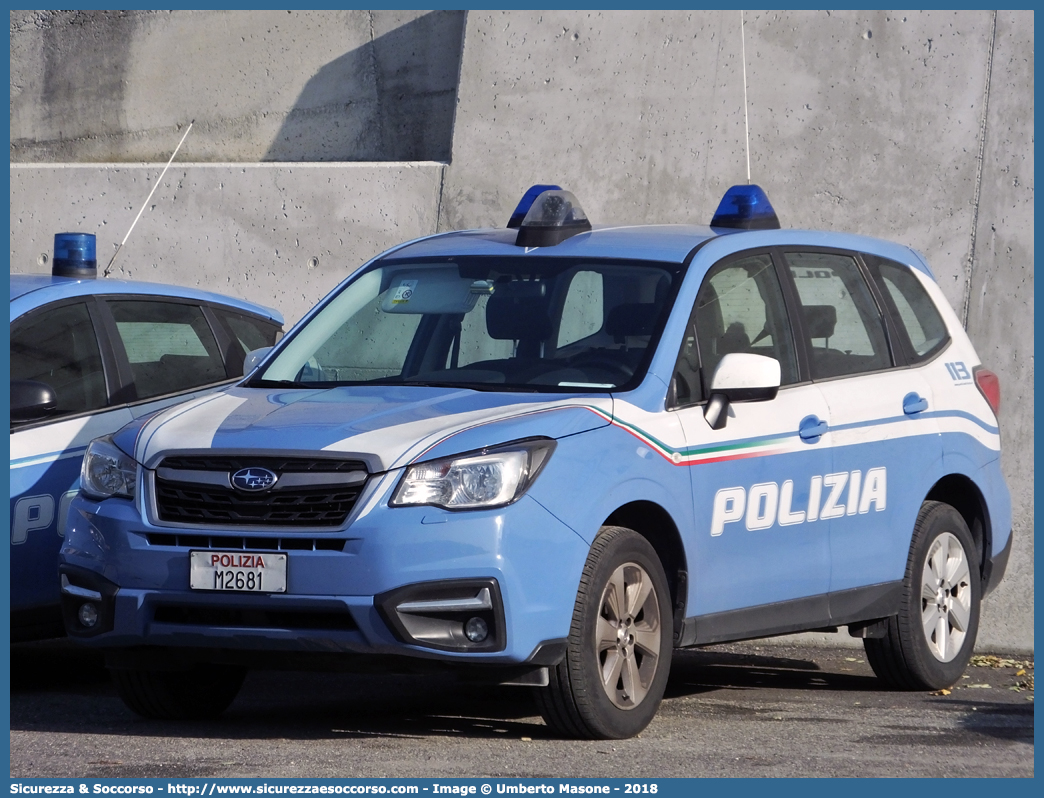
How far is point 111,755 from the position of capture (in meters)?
5.77

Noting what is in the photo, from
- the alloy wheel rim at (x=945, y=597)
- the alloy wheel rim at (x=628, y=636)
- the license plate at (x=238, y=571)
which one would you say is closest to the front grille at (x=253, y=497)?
the license plate at (x=238, y=571)

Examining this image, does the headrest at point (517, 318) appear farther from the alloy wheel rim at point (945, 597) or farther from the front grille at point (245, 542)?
the alloy wheel rim at point (945, 597)

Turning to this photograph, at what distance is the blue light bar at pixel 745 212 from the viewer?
7.64m

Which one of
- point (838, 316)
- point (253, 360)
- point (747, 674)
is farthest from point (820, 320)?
point (253, 360)

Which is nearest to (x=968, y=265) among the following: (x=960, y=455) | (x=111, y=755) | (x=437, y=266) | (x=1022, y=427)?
(x=1022, y=427)

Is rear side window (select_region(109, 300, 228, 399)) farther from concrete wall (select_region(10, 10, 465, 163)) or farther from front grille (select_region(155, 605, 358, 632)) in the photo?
concrete wall (select_region(10, 10, 465, 163))

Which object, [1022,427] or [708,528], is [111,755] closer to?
[708,528]

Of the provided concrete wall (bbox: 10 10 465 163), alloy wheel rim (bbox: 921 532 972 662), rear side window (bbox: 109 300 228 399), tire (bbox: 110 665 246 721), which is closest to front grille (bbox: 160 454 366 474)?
tire (bbox: 110 665 246 721)

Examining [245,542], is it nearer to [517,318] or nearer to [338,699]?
[517,318]

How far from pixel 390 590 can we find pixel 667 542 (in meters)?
1.30

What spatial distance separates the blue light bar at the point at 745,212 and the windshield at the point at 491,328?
35.5 inches

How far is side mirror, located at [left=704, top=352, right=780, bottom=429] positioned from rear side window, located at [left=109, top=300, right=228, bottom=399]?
2.86 meters
